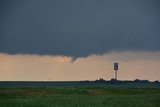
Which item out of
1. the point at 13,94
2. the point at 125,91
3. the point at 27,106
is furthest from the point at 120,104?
the point at 125,91

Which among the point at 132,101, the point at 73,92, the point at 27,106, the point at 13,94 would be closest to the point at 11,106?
the point at 27,106

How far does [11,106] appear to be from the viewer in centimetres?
5075

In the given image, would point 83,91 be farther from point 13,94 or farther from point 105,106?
point 105,106

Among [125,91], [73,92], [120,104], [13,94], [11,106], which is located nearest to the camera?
[11,106]

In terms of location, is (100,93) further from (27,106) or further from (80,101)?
(27,106)

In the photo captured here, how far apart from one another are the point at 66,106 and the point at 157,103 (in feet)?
36.6

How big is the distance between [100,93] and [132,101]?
27.1 m

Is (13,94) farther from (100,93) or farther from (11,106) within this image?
(11,106)

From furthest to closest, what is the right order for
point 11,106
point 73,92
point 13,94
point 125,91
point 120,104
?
point 125,91 < point 73,92 < point 13,94 < point 120,104 < point 11,106

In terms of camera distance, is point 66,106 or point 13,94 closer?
point 66,106

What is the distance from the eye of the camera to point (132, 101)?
192ft

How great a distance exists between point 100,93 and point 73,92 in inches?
198

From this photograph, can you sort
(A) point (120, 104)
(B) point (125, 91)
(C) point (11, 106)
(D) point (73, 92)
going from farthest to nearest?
(B) point (125, 91) → (D) point (73, 92) → (A) point (120, 104) → (C) point (11, 106)

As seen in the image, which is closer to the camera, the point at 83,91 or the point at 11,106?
the point at 11,106
